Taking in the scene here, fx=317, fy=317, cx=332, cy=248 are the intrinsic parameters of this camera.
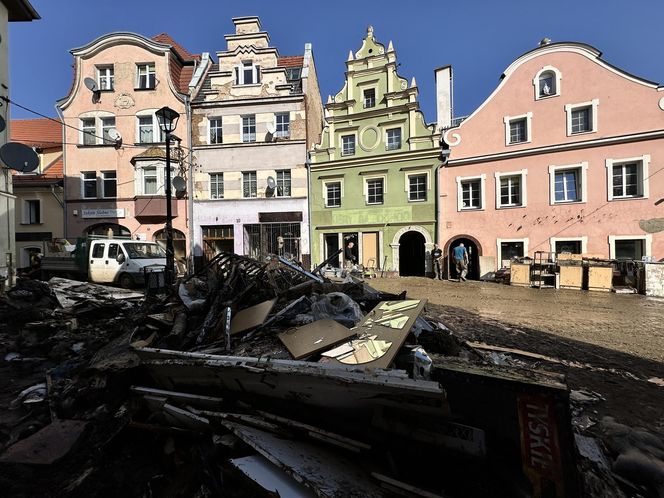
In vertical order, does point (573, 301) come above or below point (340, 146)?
below

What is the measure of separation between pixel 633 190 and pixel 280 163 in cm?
1662

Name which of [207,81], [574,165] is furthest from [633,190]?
[207,81]

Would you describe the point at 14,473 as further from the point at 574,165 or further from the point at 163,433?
the point at 574,165

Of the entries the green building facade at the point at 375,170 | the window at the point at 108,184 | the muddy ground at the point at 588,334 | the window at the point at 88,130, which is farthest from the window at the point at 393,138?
the window at the point at 88,130

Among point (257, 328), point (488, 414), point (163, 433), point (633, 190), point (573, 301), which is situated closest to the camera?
point (488, 414)

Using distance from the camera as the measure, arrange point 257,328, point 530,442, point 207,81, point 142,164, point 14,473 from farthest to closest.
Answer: point 207,81 < point 142,164 < point 257,328 < point 14,473 < point 530,442

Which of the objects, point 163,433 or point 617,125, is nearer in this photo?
point 163,433

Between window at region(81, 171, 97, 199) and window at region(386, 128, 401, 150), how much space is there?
55.2 ft

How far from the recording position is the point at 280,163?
60.1ft

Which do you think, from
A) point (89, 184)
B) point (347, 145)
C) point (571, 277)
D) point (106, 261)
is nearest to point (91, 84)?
point (89, 184)

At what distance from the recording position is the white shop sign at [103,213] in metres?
17.9

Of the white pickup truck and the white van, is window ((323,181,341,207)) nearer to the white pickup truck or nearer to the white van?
the white pickup truck

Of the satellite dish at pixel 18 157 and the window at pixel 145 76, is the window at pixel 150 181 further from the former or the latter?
the satellite dish at pixel 18 157

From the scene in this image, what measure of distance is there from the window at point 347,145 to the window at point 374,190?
204 cm
